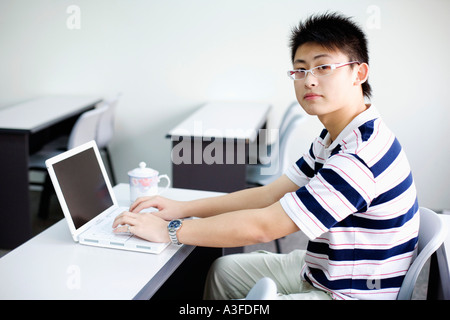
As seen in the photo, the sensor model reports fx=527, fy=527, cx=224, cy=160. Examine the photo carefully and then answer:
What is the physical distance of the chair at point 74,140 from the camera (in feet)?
10.8

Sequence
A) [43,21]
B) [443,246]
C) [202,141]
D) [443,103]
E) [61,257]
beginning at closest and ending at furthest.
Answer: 1. [61,257]
2. [443,246]
3. [202,141]
4. [443,103]
5. [43,21]

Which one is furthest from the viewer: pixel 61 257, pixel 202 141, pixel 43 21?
pixel 43 21

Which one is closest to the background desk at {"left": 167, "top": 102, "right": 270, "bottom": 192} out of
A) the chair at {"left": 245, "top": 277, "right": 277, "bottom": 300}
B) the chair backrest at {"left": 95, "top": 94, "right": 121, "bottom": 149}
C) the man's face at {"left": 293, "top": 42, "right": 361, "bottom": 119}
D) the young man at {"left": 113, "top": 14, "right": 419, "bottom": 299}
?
the chair backrest at {"left": 95, "top": 94, "right": 121, "bottom": 149}

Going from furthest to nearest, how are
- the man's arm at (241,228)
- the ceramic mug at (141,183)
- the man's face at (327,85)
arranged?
the ceramic mug at (141,183) < the man's face at (327,85) < the man's arm at (241,228)

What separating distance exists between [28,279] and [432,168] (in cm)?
326

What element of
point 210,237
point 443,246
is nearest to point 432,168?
point 443,246

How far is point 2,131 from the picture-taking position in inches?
120

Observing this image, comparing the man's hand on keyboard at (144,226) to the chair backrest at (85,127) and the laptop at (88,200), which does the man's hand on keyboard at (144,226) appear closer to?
the laptop at (88,200)

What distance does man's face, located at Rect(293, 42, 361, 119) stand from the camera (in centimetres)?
150

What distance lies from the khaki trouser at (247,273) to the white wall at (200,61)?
2.25 metres

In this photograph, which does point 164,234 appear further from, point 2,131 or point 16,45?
point 16,45

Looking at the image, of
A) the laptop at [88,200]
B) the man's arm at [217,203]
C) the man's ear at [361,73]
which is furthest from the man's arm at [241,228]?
the man's ear at [361,73]

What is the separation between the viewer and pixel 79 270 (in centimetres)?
138

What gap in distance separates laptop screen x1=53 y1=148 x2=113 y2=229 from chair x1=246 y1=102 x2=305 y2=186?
1.45m
